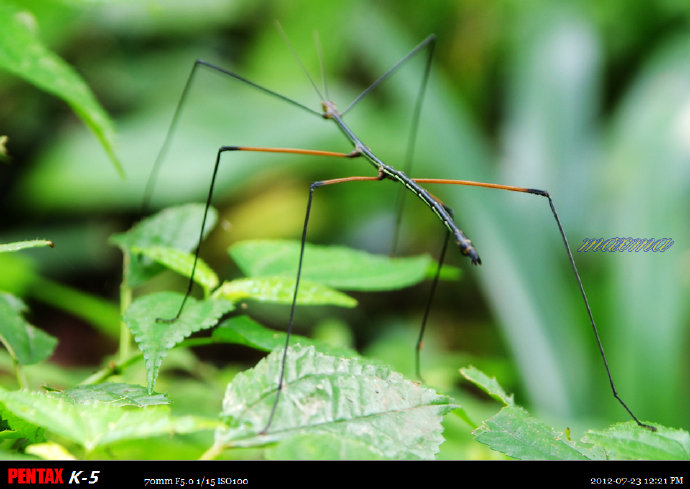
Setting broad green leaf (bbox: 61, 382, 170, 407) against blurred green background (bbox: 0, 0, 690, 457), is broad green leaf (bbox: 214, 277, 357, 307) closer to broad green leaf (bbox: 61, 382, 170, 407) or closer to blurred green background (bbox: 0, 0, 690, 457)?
broad green leaf (bbox: 61, 382, 170, 407)

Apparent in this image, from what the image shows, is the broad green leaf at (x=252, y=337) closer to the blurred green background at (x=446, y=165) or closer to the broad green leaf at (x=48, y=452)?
the broad green leaf at (x=48, y=452)

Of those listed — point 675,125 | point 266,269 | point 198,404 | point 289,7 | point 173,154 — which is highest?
point 289,7

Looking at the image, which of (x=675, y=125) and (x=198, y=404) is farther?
(x=675, y=125)

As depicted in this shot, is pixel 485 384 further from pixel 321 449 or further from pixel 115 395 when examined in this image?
pixel 115 395

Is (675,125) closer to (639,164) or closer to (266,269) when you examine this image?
(639,164)

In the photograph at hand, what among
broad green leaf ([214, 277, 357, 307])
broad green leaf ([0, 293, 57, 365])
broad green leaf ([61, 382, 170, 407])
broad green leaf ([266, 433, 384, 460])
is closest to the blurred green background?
broad green leaf ([0, 293, 57, 365])

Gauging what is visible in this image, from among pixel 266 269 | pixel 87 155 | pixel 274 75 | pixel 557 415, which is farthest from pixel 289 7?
pixel 266 269
